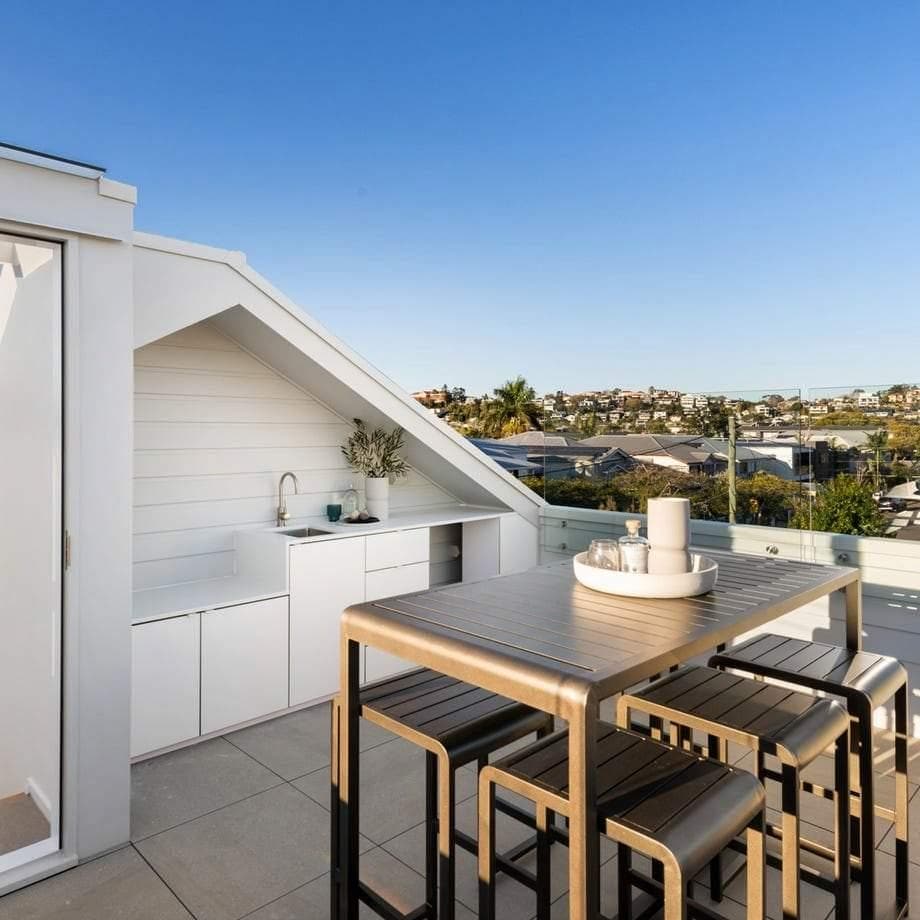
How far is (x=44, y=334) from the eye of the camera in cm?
223

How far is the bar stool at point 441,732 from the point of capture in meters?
1.52

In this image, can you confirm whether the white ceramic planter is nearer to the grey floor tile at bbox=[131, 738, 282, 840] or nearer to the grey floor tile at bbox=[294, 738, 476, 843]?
the grey floor tile at bbox=[294, 738, 476, 843]

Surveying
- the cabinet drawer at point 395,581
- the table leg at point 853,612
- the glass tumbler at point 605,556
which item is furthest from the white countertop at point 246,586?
the table leg at point 853,612

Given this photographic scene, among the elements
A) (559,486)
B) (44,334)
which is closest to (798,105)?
(559,486)

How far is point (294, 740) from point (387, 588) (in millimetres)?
960

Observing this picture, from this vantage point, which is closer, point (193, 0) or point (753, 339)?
point (193, 0)

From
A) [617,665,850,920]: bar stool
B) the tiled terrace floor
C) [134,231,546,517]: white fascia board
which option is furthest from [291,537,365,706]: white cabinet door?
[617,665,850,920]: bar stool

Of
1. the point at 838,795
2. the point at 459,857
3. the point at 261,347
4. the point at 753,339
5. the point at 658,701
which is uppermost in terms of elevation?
the point at 753,339

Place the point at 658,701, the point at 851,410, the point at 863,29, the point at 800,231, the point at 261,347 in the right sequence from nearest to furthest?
the point at 658,701
the point at 851,410
the point at 261,347
the point at 863,29
the point at 800,231

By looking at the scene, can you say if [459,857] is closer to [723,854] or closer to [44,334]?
[723,854]

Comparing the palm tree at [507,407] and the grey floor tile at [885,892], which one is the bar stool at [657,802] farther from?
the palm tree at [507,407]

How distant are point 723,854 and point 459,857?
0.87 m

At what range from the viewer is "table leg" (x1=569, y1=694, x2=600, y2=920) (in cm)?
114

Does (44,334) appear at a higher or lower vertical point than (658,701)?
higher
